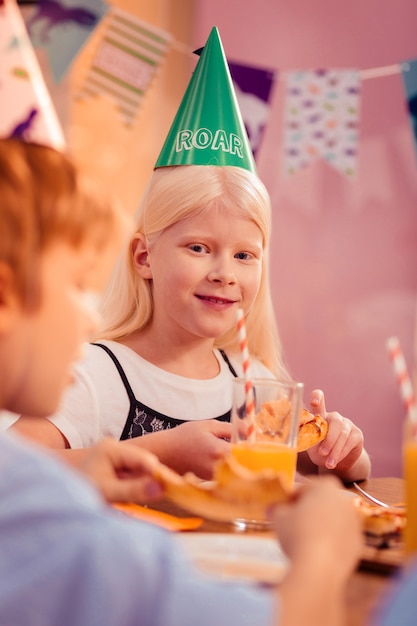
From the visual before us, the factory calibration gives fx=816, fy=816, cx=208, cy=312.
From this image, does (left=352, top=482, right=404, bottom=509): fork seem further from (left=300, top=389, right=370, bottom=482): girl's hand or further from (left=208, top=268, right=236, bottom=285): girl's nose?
(left=208, top=268, right=236, bottom=285): girl's nose

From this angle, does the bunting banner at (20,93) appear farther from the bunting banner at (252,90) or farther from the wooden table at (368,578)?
the bunting banner at (252,90)

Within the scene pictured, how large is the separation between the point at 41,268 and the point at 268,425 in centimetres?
46

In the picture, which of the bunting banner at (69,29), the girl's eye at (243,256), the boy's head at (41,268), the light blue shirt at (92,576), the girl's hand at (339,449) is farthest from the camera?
the bunting banner at (69,29)

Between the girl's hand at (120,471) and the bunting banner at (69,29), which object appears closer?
the girl's hand at (120,471)

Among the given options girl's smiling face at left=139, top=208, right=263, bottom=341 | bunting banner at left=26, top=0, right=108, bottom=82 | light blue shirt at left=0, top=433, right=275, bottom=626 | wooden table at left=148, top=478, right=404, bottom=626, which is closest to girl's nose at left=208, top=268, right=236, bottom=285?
girl's smiling face at left=139, top=208, right=263, bottom=341

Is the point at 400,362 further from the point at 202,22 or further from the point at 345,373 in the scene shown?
the point at 202,22

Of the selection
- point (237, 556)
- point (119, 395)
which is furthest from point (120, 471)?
point (119, 395)

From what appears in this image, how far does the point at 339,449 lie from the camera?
1.28m

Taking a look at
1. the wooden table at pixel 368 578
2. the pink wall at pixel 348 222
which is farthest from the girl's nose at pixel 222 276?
the pink wall at pixel 348 222

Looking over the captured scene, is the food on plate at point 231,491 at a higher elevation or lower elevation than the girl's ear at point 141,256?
lower

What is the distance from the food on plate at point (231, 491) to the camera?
2.19 ft

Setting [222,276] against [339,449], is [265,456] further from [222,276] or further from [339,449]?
[222,276]

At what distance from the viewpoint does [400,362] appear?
0.74 meters

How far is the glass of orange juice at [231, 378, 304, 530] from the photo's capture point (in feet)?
3.11
